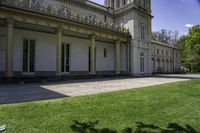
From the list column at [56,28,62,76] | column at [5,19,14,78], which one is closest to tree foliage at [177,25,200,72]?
column at [56,28,62,76]

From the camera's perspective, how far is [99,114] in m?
4.98

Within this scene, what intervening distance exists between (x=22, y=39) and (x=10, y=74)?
4.48m

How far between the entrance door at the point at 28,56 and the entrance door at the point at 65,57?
118 inches

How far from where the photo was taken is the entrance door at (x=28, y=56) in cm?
1634

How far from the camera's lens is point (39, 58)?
17.3 meters

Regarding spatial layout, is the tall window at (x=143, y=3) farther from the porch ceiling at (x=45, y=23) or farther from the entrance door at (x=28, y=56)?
the entrance door at (x=28, y=56)

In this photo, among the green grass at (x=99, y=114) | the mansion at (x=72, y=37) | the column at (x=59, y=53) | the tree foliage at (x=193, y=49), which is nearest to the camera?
the green grass at (x=99, y=114)

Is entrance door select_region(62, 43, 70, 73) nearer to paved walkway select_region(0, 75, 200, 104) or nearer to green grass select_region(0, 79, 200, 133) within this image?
paved walkway select_region(0, 75, 200, 104)

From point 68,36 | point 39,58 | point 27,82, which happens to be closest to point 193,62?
point 68,36

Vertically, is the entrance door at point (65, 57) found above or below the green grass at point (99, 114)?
above

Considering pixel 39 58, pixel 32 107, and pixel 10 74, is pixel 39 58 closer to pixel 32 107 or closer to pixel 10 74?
pixel 10 74

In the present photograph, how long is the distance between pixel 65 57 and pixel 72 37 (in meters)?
2.19

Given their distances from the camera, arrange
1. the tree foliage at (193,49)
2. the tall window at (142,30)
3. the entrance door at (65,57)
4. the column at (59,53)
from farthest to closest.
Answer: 1. the tree foliage at (193,49)
2. the tall window at (142,30)
3. the entrance door at (65,57)
4. the column at (59,53)

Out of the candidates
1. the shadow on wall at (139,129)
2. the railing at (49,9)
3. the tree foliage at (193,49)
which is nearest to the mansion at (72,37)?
the railing at (49,9)
